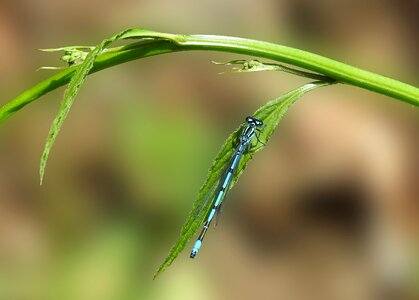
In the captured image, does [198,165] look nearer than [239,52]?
No

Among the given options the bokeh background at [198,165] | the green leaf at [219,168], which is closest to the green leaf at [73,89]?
the green leaf at [219,168]

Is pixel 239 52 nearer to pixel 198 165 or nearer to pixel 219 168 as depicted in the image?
pixel 219 168

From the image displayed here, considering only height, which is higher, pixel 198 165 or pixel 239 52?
pixel 198 165

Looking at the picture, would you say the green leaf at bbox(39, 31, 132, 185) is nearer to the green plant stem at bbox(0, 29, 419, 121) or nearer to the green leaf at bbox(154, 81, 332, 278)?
the green plant stem at bbox(0, 29, 419, 121)

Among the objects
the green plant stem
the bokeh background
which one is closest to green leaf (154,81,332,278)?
the green plant stem

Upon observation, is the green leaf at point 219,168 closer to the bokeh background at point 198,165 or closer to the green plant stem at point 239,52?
the green plant stem at point 239,52

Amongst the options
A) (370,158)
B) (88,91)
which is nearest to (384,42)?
(370,158)

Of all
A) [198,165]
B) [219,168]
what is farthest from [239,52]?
[198,165]
